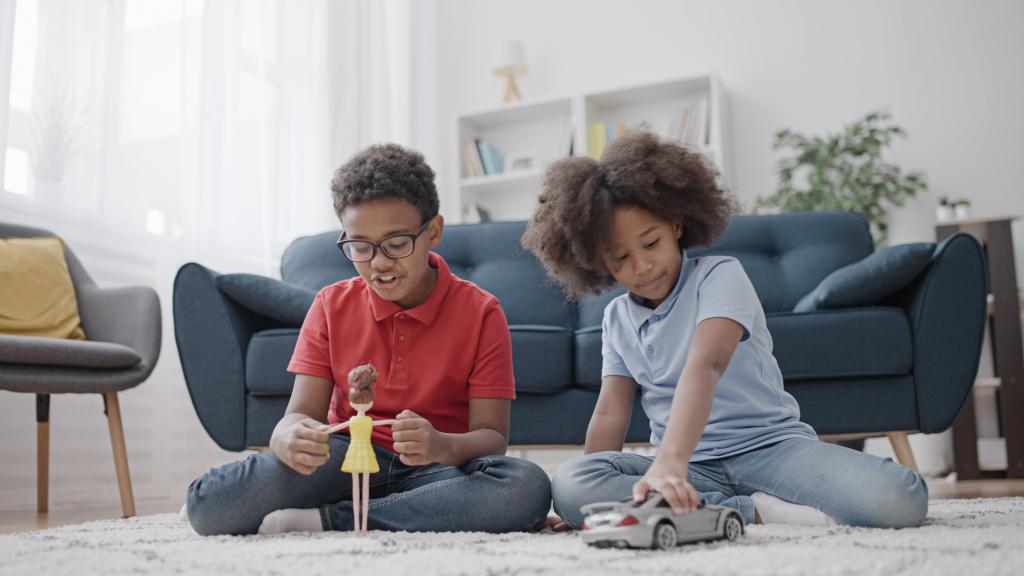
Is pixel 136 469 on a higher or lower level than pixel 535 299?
lower

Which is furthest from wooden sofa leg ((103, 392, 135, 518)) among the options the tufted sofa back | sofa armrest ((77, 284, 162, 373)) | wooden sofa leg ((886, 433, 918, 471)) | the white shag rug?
wooden sofa leg ((886, 433, 918, 471))

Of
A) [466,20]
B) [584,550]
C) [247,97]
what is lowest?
[584,550]

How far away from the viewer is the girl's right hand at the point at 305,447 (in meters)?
1.19

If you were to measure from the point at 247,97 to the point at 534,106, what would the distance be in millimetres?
1558

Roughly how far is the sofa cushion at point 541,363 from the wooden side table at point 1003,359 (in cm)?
179

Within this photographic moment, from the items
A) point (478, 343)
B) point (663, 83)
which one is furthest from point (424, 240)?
point (663, 83)

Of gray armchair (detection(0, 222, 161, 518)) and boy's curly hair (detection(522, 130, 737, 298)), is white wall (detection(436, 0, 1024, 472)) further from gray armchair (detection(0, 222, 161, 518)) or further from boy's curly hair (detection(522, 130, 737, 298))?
boy's curly hair (detection(522, 130, 737, 298))

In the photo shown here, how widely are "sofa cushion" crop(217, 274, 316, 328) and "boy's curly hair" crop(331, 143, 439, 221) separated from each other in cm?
73

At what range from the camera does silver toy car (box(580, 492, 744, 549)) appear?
0.99 meters

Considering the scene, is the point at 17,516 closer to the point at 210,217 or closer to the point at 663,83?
the point at 210,217

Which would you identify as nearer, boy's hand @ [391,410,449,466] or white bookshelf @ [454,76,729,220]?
boy's hand @ [391,410,449,466]

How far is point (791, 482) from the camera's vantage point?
1271 mm

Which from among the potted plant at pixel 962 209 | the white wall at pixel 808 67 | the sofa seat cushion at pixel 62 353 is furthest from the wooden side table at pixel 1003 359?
the sofa seat cushion at pixel 62 353

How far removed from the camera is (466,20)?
489 centimetres
